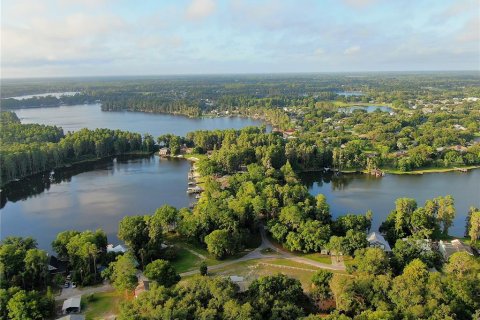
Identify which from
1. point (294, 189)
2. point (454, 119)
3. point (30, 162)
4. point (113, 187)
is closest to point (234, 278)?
point (294, 189)

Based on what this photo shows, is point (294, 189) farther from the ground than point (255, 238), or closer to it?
farther from the ground

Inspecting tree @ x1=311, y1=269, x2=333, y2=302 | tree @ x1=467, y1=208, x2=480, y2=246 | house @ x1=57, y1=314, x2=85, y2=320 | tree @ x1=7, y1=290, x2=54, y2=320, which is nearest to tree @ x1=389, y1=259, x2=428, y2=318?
tree @ x1=311, y1=269, x2=333, y2=302

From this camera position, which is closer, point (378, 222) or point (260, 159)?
point (378, 222)

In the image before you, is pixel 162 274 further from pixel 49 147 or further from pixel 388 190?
pixel 49 147

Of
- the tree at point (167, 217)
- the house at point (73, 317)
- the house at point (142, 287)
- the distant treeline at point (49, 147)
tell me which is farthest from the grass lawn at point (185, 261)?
the distant treeline at point (49, 147)

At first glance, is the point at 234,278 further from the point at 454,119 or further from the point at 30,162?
the point at 454,119

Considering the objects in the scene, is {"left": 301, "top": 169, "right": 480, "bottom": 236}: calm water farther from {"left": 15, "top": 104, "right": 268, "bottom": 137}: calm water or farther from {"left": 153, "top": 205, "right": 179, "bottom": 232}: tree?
{"left": 15, "top": 104, "right": 268, "bottom": 137}: calm water

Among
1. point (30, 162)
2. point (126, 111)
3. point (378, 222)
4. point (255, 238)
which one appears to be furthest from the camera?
point (126, 111)
